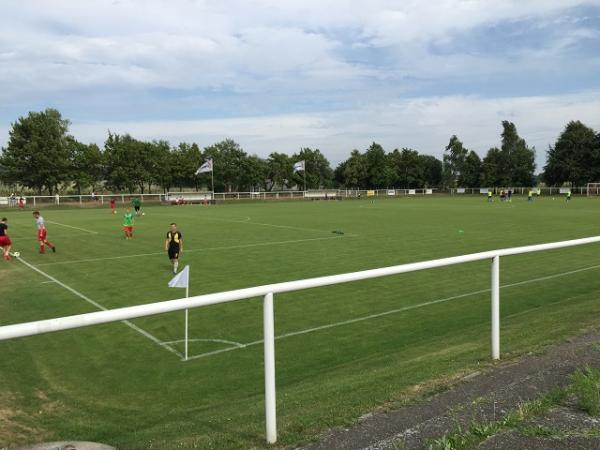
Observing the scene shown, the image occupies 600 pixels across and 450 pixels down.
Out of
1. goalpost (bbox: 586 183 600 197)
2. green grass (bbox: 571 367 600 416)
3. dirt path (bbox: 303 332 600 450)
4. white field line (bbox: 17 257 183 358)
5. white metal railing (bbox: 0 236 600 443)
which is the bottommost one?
white field line (bbox: 17 257 183 358)

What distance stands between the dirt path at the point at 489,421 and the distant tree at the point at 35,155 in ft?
271

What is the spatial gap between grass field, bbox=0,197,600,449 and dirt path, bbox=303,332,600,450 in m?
0.28

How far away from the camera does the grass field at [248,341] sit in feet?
15.9

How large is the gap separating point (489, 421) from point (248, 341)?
5828 millimetres

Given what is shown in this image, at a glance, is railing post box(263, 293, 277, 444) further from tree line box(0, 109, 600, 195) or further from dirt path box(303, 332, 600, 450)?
tree line box(0, 109, 600, 195)

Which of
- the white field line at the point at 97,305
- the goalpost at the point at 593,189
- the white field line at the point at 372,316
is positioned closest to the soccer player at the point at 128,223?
the white field line at the point at 97,305

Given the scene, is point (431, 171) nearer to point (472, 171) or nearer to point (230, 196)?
point (472, 171)

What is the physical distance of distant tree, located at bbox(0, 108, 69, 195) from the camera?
77.0 metres

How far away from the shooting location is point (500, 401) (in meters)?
4.03

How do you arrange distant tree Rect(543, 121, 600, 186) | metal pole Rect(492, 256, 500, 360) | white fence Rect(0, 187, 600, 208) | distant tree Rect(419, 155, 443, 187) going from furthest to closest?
distant tree Rect(419, 155, 443, 187) → distant tree Rect(543, 121, 600, 186) → white fence Rect(0, 187, 600, 208) → metal pole Rect(492, 256, 500, 360)

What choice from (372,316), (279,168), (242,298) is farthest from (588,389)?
(279,168)

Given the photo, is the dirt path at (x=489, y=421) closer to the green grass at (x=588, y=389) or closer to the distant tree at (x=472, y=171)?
the green grass at (x=588, y=389)

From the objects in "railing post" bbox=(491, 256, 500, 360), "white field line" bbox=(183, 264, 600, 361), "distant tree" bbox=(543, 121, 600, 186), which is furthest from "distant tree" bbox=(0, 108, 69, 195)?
"distant tree" bbox=(543, 121, 600, 186)

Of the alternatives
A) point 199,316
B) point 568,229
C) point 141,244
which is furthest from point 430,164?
point 199,316
